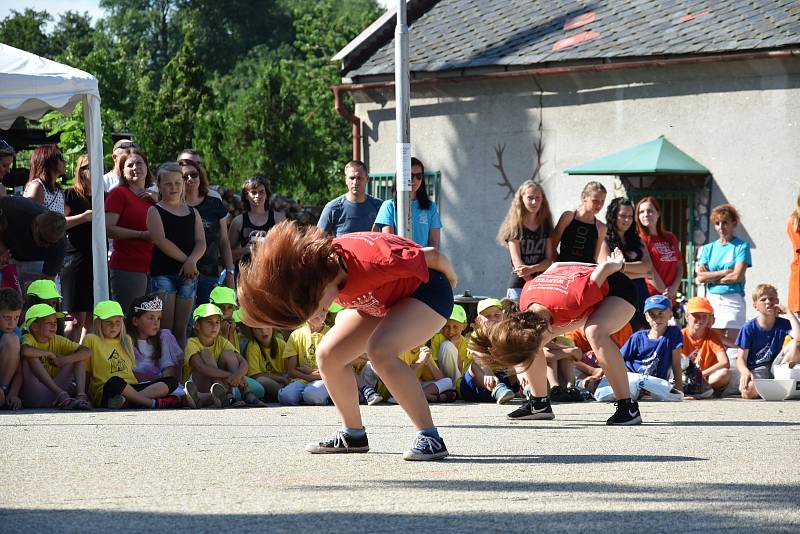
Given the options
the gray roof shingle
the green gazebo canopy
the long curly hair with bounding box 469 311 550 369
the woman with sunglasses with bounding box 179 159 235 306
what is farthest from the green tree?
the long curly hair with bounding box 469 311 550 369

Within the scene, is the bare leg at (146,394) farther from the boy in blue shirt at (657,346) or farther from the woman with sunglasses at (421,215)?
the boy in blue shirt at (657,346)

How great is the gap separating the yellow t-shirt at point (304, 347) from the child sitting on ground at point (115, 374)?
124 centimetres

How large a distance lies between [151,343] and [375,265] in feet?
14.9

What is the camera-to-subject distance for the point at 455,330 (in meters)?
11.8

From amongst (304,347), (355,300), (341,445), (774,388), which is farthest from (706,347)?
(355,300)

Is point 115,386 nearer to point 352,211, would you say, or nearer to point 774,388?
point 352,211

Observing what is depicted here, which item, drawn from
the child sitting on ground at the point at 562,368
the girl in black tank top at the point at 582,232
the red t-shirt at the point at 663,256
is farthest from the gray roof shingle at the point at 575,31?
the child sitting on ground at the point at 562,368

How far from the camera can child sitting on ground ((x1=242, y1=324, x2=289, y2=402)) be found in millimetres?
11172

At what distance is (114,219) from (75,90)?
43.3 inches

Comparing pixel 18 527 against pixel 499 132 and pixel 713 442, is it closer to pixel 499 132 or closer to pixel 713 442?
pixel 713 442

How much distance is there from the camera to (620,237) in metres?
12.2

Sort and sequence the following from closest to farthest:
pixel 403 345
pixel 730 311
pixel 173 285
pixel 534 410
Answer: pixel 403 345 < pixel 534 410 < pixel 173 285 < pixel 730 311

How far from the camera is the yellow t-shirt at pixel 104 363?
10320 mm

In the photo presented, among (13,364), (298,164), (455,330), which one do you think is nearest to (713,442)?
(455,330)
